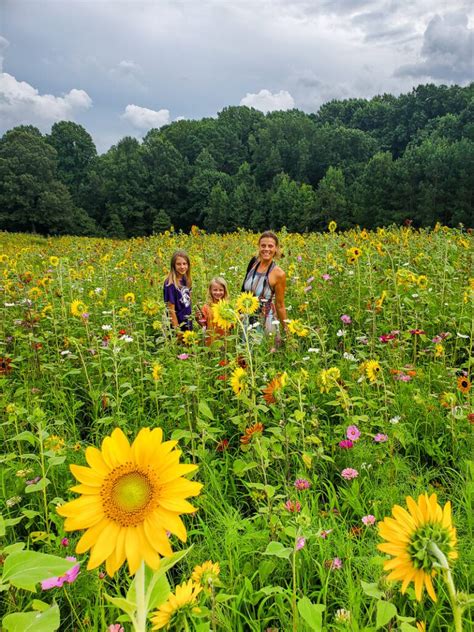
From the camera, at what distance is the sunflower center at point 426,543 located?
571mm

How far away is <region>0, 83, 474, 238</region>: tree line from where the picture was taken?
27.1m

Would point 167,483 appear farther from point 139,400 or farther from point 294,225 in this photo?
point 294,225

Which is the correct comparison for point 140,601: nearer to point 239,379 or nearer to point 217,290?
point 239,379

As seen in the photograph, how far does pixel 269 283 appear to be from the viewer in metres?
3.85

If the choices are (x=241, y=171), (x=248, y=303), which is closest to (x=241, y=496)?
(x=248, y=303)

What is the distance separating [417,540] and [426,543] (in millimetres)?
14

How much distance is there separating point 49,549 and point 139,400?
115 cm

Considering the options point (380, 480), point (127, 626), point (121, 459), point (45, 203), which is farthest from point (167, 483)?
point (45, 203)

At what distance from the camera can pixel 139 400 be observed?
2.81 meters

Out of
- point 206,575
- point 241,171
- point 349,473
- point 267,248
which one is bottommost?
point 349,473

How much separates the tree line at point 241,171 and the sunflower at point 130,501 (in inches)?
1021

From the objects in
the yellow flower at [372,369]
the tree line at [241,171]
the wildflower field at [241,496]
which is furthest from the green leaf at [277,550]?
the tree line at [241,171]

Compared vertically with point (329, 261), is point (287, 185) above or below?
above

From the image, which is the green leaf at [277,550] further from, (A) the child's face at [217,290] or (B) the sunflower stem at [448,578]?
(A) the child's face at [217,290]
